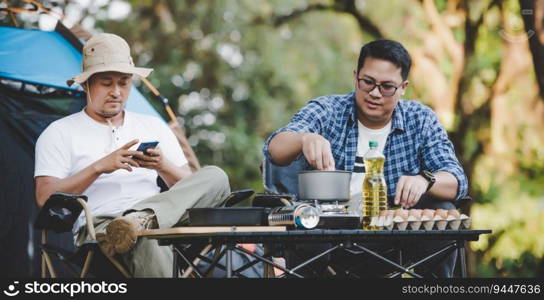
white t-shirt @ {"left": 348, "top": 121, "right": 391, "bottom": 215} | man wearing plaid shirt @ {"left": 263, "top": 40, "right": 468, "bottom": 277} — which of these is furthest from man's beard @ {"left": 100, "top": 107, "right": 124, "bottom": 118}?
white t-shirt @ {"left": 348, "top": 121, "right": 391, "bottom": 215}

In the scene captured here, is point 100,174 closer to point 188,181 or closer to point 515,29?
point 188,181

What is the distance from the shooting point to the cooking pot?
8.79ft

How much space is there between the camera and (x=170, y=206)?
3.05 meters

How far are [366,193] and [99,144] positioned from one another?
4.32ft

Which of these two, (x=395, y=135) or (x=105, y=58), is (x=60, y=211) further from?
(x=395, y=135)

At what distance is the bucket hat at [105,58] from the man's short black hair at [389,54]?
1029mm

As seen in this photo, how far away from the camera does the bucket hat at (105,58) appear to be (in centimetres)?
367

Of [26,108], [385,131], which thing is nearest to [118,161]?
[385,131]

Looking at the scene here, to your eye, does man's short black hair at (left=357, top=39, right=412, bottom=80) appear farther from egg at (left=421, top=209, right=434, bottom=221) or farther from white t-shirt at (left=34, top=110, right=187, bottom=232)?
white t-shirt at (left=34, top=110, right=187, bottom=232)

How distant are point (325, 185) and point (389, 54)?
881 mm

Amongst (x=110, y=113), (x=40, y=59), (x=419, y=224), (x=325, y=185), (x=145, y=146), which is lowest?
(x=419, y=224)

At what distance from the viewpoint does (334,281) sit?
92.3 inches

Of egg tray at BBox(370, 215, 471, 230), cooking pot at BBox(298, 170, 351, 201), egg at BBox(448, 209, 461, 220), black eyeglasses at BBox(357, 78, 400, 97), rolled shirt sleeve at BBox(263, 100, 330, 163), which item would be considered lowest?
egg tray at BBox(370, 215, 471, 230)

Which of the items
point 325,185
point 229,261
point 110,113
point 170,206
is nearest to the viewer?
point 229,261
